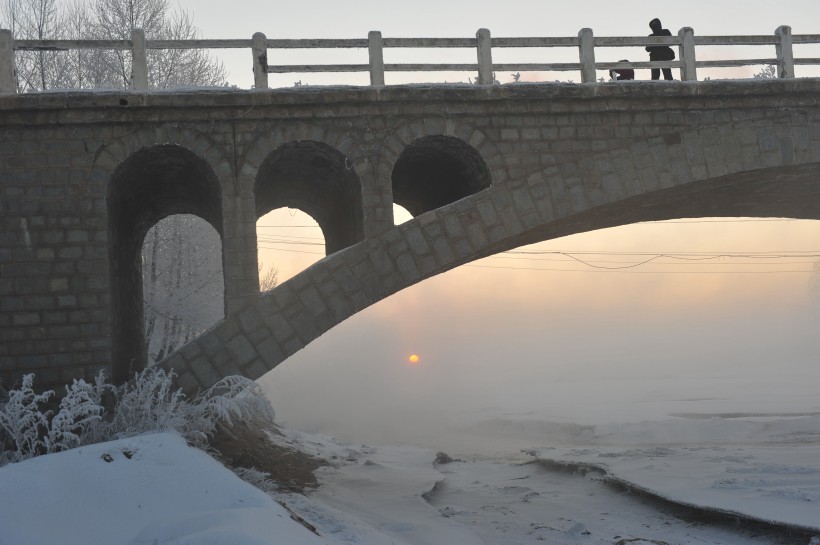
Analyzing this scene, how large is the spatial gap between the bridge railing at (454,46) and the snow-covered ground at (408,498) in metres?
6.67

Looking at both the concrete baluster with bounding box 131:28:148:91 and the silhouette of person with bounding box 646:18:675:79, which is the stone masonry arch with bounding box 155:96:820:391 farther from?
the concrete baluster with bounding box 131:28:148:91

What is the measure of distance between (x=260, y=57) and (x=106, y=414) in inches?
235

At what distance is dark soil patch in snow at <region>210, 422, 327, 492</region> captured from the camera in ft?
37.8

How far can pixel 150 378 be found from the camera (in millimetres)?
10039

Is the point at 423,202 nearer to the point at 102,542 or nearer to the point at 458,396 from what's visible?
the point at 102,542

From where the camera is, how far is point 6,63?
11.0 m

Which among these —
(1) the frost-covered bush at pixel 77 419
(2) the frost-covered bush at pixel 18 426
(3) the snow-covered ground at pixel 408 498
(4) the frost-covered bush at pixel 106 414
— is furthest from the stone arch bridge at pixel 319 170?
(3) the snow-covered ground at pixel 408 498

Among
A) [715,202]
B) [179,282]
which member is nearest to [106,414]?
[715,202]

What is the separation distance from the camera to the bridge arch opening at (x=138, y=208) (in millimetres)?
11477

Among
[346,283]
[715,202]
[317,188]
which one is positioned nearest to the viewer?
[346,283]

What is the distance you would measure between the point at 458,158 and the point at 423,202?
3286 millimetres

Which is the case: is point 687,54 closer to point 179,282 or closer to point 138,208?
point 138,208

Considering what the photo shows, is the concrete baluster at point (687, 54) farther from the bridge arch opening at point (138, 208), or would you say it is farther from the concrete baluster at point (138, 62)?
the concrete baluster at point (138, 62)

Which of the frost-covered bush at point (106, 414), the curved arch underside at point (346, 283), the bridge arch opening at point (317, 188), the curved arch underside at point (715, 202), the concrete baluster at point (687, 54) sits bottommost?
the frost-covered bush at point (106, 414)
